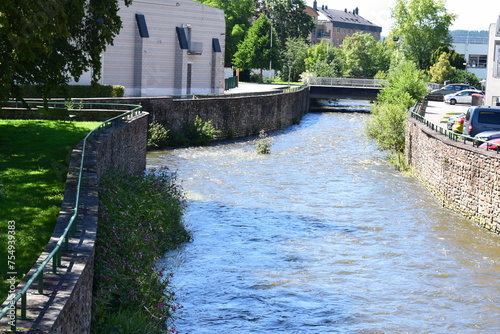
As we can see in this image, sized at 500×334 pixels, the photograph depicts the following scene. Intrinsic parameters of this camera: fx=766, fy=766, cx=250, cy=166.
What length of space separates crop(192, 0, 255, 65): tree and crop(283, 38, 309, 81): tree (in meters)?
6.73

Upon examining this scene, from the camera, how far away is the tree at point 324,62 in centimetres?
9125

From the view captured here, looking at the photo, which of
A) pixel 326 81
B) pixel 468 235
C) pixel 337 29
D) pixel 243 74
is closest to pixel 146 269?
pixel 468 235

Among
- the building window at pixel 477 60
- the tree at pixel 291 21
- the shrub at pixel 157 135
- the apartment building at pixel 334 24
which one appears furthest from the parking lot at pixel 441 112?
the apartment building at pixel 334 24

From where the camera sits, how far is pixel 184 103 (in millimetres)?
40500

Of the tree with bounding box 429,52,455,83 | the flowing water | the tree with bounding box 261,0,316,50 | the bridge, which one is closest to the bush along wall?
the flowing water

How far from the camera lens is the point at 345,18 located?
554 feet

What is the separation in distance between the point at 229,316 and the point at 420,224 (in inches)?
393

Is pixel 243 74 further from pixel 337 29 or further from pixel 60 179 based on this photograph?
pixel 60 179

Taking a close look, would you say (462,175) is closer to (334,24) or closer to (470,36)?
(470,36)

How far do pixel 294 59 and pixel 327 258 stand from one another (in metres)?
86.6

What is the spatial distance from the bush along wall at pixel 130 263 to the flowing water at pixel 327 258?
0.93 metres

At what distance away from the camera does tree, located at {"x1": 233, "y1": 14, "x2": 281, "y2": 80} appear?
316 ft

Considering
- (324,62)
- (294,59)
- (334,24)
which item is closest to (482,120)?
(324,62)

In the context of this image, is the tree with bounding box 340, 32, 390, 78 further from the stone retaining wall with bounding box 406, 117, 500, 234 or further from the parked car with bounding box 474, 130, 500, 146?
the parked car with bounding box 474, 130, 500, 146
